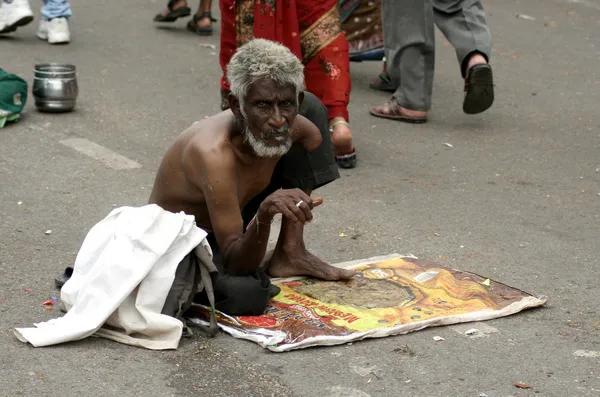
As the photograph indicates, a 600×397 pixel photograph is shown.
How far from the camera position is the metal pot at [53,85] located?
6.22 m

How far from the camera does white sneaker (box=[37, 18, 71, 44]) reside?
7.93 m

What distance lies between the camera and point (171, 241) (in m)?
3.50

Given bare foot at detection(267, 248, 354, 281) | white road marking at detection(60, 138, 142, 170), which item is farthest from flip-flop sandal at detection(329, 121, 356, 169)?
bare foot at detection(267, 248, 354, 281)

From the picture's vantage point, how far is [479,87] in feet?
20.5

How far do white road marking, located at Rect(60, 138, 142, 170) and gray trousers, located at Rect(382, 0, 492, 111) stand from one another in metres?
1.89

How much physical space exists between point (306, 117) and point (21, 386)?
1.66 metres

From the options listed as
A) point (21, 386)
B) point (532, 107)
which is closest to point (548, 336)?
point (21, 386)

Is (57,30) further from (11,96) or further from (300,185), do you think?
(300,185)

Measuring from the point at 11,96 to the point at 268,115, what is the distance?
9.10ft

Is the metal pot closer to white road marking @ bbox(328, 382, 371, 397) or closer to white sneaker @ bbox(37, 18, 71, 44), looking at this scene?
white sneaker @ bbox(37, 18, 71, 44)

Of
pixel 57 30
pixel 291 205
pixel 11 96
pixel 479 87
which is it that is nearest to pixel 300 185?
pixel 291 205

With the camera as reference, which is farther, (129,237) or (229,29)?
(229,29)

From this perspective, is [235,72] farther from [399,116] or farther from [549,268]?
[399,116]

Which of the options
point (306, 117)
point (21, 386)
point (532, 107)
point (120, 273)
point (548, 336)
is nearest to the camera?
point (21, 386)
